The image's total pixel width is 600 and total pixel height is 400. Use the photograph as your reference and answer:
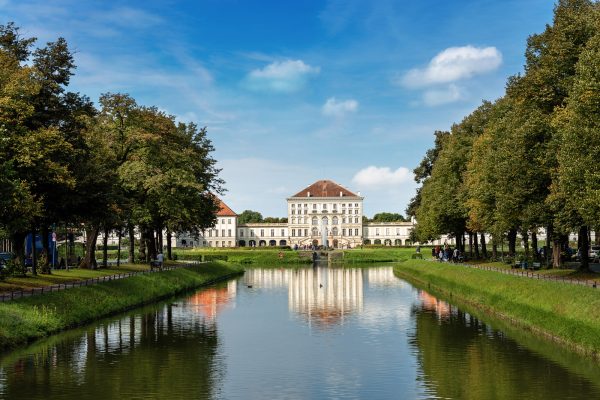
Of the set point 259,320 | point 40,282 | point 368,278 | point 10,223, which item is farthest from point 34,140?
point 368,278

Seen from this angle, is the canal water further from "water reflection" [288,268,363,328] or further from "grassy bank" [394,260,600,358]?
"grassy bank" [394,260,600,358]

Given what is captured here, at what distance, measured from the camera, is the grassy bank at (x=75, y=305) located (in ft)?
97.6

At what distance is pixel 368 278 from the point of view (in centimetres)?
7862

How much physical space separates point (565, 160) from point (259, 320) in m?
19.0

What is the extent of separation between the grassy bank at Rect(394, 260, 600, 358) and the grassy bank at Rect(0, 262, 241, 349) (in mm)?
21807

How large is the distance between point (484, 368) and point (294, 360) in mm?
6958

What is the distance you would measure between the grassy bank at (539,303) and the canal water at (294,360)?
107cm

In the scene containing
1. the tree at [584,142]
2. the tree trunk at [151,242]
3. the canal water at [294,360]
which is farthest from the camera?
the tree trunk at [151,242]

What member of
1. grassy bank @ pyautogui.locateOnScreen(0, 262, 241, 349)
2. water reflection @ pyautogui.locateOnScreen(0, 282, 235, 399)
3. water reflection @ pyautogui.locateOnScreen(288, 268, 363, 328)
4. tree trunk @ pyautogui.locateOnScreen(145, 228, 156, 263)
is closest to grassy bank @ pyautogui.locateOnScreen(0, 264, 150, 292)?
grassy bank @ pyautogui.locateOnScreen(0, 262, 241, 349)

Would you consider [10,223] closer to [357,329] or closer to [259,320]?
[259,320]

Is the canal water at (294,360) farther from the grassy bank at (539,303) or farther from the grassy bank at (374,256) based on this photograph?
the grassy bank at (374,256)

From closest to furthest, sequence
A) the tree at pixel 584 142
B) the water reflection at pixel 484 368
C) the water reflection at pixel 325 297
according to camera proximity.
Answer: the water reflection at pixel 484 368
the tree at pixel 584 142
the water reflection at pixel 325 297

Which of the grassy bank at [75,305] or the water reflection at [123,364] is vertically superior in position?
the grassy bank at [75,305]

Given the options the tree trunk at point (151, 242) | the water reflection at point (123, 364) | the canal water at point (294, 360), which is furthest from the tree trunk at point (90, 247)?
the water reflection at point (123, 364)
